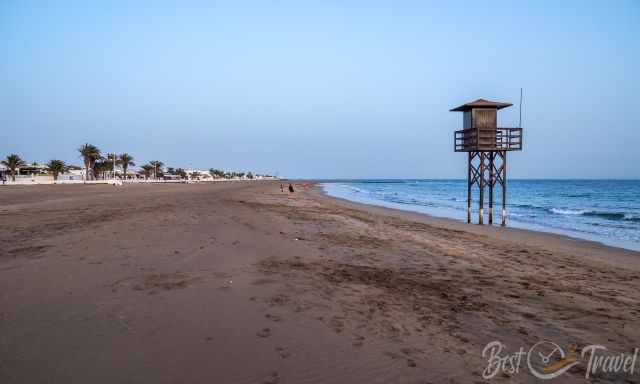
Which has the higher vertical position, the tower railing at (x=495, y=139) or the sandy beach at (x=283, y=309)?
the tower railing at (x=495, y=139)

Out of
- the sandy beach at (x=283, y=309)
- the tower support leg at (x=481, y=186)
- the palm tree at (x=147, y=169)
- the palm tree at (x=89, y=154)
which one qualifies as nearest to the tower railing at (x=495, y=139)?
the tower support leg at (x=481, y=186)

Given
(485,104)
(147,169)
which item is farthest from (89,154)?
(485,104)

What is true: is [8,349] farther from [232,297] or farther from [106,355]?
[232,297]

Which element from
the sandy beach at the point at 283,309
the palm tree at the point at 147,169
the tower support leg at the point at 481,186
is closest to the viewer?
the sandy beach at the point at 283,309

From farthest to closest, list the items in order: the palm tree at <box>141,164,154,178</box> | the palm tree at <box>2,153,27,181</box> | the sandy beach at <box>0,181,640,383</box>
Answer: the palm tree at <box>141,164,154,178</box>, the palm tree at <box>2,153,27,181</box>, the sandy beach at <box>0,181,640,383</box>

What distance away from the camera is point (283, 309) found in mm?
5285

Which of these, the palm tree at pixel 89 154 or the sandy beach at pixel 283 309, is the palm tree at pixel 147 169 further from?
the sandy beach at pixel 283 309

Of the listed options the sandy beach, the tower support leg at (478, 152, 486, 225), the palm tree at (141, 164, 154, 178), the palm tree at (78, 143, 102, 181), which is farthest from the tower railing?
the palm tree at (141, 164, 154, 178)

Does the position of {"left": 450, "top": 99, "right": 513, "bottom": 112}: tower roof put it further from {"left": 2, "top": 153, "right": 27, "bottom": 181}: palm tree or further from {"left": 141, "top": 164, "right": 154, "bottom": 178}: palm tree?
{"left": 141, "top": 164, "right": 154, "bottom": 178}: palm tree

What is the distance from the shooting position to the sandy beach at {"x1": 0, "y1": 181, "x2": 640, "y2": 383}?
3.67 meters

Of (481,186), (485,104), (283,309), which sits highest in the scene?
(485,104)

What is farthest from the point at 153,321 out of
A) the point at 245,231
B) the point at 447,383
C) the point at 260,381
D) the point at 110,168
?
the point at 110,168

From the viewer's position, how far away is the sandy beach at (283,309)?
3674 millimetres

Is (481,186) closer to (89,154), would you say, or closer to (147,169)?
(89,154)
